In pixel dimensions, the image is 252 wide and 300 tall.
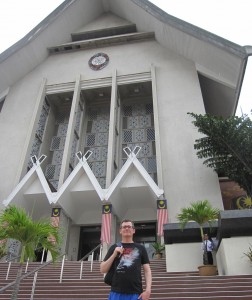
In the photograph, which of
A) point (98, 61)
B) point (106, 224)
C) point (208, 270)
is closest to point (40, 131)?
point (98, 61)

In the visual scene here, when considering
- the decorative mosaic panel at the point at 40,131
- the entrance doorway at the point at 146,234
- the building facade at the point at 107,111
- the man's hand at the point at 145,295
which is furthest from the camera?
the decorative mosaic panel at the point at 40,131

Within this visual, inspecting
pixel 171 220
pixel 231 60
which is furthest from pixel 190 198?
pixel 231 60

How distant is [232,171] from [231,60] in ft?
20.5

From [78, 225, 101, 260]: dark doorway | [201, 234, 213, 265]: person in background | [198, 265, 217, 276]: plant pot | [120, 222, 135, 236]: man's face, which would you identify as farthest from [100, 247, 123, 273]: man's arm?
[78, 225, 101, 260]: dark doorway

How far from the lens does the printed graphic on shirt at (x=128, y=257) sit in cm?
239

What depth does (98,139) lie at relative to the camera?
1900 centimetres

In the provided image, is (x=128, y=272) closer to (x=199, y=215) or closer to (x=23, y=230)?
(x=23, y=230)

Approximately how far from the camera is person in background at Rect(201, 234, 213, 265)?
305 inches

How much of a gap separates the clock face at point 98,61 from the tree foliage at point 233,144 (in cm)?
933

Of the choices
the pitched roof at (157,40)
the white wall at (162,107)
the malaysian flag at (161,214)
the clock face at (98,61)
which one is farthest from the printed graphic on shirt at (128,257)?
the clock face at (98,61)

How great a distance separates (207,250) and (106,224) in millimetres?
5576

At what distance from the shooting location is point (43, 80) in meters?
19.4

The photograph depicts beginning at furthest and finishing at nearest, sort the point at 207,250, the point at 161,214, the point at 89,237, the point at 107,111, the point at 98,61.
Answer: the point at 107,111
the point at 98,61
the point at 89,237
the point at 161,214
the point at 207,250

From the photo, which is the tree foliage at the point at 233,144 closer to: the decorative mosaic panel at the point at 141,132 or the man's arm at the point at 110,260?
the decorative mosaic panel at the point at 141,132
